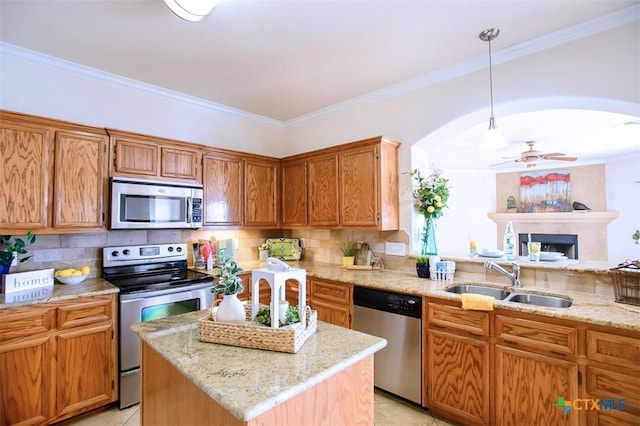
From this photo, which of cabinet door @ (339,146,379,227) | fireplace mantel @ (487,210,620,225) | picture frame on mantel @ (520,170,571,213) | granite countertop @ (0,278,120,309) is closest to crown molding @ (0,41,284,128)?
cabinet door @ (339,146,379,227)

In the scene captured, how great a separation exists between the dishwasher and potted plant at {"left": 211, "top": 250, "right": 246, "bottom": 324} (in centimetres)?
143

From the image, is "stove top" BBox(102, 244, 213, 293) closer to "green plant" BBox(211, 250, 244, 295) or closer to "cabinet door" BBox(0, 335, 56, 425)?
"cabinet door" BBox(0, 335, 56, 425)

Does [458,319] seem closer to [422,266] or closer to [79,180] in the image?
[422,266]

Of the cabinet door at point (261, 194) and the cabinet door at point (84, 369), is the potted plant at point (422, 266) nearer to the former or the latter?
the cabinet door at point (261, 194)

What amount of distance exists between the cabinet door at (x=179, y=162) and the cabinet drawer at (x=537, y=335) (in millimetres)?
2861

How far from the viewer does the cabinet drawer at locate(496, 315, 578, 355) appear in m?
1.73

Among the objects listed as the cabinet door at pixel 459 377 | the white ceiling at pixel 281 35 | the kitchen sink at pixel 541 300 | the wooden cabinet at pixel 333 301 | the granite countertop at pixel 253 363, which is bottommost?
the cabinet door at pixel 459 377

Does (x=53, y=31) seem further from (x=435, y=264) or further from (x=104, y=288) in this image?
(x=435, y=264)

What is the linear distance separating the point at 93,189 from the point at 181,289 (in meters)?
1.08

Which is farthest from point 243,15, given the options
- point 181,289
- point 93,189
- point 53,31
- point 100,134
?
point 181,289

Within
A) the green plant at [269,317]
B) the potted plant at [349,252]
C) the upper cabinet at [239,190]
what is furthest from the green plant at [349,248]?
the green plant at [269,317]

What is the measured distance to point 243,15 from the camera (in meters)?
2.02

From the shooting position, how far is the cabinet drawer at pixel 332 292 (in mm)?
2758

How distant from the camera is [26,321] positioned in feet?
6.62
